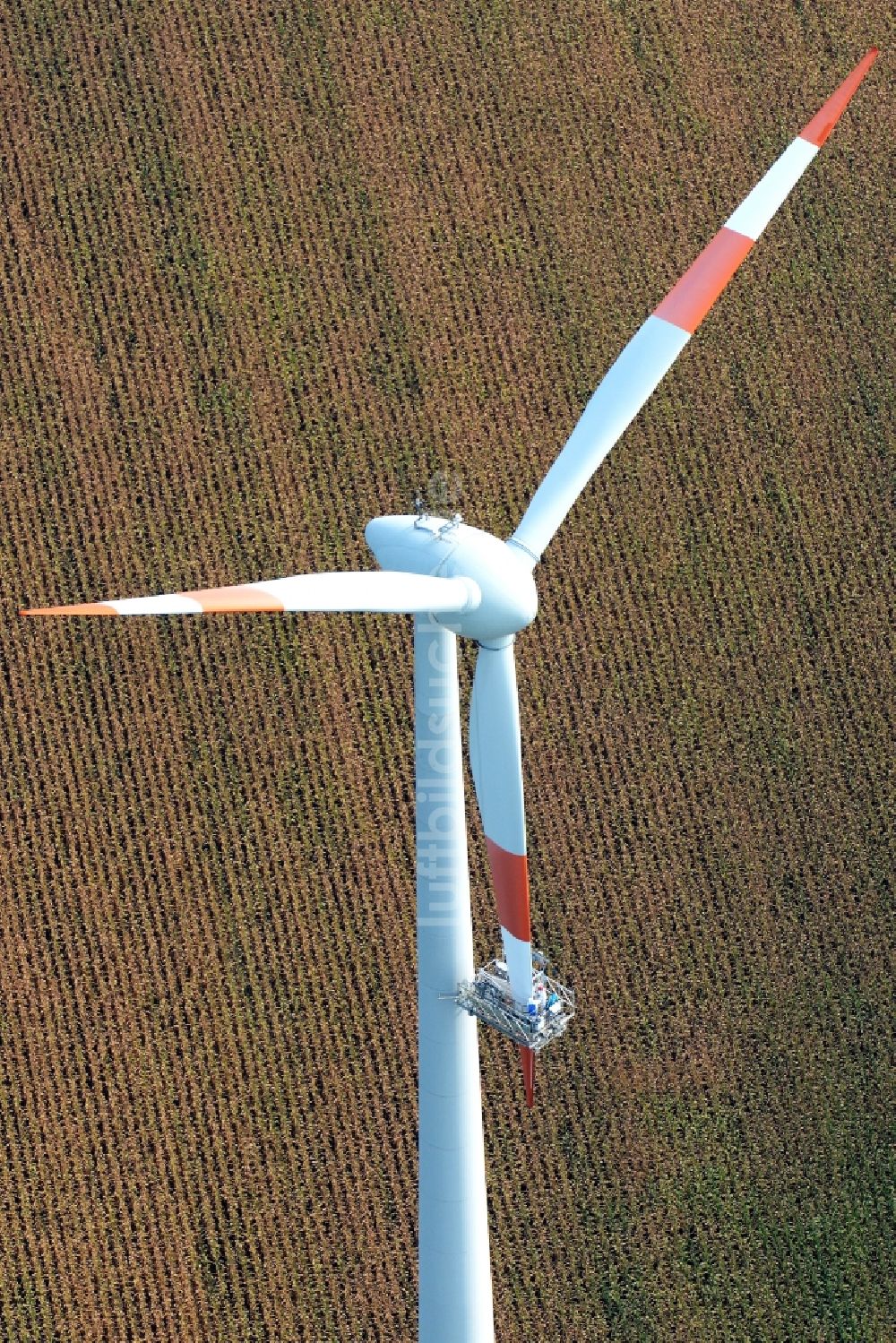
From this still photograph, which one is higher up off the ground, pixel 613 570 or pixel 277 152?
pixel 277 152

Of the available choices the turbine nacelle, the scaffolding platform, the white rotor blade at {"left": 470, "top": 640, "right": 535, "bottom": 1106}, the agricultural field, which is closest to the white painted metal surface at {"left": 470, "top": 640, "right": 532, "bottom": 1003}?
the white rotor blade at {"left": 470, "top": 640, "right": 535, "bottom": 1106}

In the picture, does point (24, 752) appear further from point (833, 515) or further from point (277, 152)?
point (833, 515)

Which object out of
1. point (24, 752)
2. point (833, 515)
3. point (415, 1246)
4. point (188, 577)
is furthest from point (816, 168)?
point (415, 1246)

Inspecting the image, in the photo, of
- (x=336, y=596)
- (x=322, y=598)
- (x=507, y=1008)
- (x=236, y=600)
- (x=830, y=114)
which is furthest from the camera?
(x=507, y=1008)

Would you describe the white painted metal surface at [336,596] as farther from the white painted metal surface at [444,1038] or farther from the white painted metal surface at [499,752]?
the white painted metal surface at [499,752]

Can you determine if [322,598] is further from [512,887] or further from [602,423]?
[602,423]

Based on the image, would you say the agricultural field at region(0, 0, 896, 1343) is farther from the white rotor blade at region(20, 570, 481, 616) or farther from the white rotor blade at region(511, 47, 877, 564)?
the white rotor blade at region(20, 570, 481, 616)

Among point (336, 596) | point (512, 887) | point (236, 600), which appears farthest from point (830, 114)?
point (236, 600)

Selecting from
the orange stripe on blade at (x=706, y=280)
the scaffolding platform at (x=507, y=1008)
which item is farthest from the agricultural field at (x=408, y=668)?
the orange stripe on blade at (x=706, y=280)
